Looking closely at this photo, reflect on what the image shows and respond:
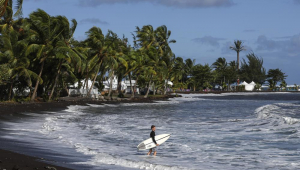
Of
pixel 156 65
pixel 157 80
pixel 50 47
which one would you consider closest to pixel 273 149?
pixel 50 47

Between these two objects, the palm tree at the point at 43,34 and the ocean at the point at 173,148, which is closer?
the ocean at the point at 173,148

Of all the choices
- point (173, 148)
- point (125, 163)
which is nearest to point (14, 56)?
point (173, 148)

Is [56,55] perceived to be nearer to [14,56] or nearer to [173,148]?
[14,56]

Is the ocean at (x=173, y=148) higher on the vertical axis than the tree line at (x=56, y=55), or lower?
lower

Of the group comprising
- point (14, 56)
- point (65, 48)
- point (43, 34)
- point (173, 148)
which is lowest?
point (173, 148)

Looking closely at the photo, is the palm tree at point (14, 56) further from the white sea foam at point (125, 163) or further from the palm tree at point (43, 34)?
the white sea foam at point (125, 163)

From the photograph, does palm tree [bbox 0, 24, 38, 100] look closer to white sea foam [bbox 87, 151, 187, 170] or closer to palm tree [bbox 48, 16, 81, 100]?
palm tree [bbox 48, 16, 81, 100]

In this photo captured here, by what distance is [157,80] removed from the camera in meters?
72.8

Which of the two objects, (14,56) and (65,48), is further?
(65,48)

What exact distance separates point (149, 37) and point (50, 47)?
3879 centimetres

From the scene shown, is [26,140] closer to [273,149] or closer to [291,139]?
[273,149]

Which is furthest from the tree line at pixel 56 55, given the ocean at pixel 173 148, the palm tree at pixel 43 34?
the ocean at pixel 173 148

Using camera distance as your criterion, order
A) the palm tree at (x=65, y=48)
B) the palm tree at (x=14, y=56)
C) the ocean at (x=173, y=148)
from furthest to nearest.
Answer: the palm tree at (x=65, y=48) → the palm tree at (x=14, y=56) → the ocean at (x=173, y=148)

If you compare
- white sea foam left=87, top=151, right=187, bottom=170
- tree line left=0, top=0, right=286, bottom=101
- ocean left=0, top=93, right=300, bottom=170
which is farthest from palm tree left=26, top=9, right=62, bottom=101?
white sea foam left=87, top=151, right=187, bottom=170
